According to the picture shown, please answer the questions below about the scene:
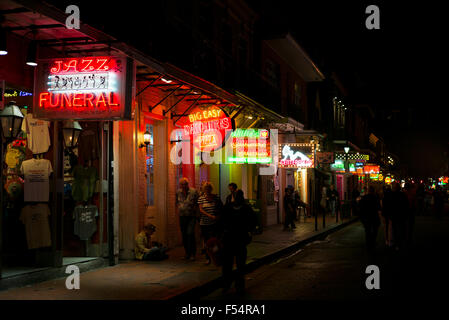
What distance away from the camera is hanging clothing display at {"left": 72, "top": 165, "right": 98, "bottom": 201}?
1162 centimetres

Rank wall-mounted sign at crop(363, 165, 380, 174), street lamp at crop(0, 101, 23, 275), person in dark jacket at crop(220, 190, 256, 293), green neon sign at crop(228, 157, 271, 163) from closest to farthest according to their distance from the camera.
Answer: street lamp at crop(0, 101, 23, 275) < person in dark jacket at crop(220, 190, 256, 293) < green neon sign at crop(228, 157, 271, 163) < wall-mounted sign at crop(363, 165, 380, 174)

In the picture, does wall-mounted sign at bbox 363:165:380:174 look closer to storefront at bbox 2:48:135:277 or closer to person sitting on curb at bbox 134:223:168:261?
person sitting on curb at bbox 134:223:168:261

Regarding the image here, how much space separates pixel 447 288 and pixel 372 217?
6.05m

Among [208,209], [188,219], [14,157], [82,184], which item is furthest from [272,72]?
[14,157]

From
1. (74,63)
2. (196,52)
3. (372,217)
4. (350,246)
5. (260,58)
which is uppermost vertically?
(260,58)

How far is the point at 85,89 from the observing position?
934 centimetres

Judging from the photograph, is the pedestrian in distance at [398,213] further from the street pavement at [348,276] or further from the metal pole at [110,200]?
the metal pole at [110,200]

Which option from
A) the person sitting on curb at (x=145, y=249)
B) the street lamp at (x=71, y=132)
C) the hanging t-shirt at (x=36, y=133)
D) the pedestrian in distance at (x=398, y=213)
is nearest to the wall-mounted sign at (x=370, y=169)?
the pedestrian in distance at (x=398, y=213)

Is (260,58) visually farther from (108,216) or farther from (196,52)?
(108,216)

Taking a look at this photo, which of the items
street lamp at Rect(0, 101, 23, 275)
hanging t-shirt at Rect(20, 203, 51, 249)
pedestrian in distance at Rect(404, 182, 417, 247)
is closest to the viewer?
street lamp at Rect(0, 101, 23, 275)

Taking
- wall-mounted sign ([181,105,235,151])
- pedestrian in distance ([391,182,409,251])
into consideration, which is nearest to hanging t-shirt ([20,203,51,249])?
wall-mounted sign ([181,105,235,151])

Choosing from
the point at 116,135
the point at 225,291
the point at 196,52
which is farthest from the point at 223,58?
the point at 225,291

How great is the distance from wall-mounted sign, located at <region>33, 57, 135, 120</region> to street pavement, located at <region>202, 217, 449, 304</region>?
3673 mm

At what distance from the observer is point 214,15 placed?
1891 cm
